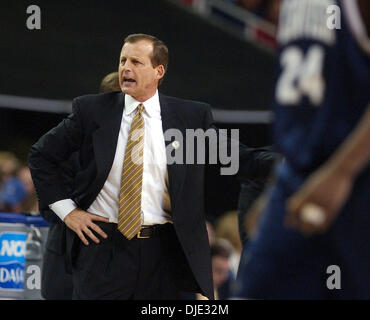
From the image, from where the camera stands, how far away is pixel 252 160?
380 centimetres

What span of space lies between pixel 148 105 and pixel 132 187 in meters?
0.36

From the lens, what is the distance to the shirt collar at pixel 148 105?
3773mm

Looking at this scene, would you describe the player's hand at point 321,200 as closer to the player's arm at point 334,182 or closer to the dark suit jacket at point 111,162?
the player's arm at point 334,182

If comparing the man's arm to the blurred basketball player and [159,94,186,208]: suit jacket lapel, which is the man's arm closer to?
[159,94,186,208]: suit jacket lapel

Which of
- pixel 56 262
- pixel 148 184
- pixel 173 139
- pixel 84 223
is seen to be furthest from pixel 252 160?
pixel 56 262

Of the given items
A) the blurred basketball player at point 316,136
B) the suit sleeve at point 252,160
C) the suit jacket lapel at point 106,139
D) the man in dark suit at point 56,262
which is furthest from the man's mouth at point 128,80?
the blurred basketball player at point 316,136

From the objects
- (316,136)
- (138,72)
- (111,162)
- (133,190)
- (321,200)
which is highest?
(138,72)

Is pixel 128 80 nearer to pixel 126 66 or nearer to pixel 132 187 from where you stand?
pixel 126 66

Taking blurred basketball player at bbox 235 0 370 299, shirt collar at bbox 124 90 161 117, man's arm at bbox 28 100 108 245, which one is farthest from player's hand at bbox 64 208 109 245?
blurred basketball player at bbox 235 0 370 299

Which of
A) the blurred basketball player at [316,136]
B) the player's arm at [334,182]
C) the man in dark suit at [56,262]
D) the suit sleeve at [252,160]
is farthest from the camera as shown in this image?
the man in dark suit at [56,262]

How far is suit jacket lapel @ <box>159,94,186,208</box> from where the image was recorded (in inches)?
144

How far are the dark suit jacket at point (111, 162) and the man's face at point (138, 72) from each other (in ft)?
0.27

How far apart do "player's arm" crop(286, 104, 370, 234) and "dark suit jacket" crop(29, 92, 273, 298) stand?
5.44 ft
